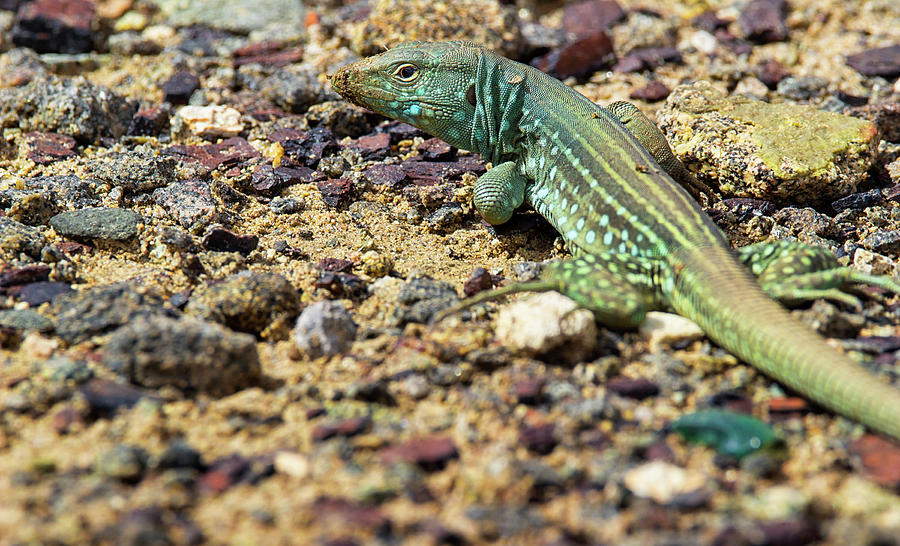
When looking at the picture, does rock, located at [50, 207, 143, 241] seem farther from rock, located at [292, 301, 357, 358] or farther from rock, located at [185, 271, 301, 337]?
rock, located at [292, 301, 357, 358]

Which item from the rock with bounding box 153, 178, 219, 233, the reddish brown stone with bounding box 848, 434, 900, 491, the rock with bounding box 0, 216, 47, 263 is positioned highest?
the reddish brown stone with bounding box 848, 434, 900, 491

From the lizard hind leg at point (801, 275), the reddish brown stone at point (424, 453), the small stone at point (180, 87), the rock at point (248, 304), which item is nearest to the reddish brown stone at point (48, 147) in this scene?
the small stone at point (180, 87)

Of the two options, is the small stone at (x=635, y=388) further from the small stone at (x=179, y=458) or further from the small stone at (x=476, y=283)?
the small stone at (x=179, y=458)

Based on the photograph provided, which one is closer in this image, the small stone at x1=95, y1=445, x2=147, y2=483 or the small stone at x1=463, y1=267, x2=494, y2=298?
the small stone at x1=95, y1=445, x2=147, y2=483

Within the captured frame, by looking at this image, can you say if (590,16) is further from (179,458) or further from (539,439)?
(179,458)

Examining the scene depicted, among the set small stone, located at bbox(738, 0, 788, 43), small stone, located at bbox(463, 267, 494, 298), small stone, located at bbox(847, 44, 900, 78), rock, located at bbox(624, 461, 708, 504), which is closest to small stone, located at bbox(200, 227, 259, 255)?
small stone, located at bbox(463, 267, 494, 298)

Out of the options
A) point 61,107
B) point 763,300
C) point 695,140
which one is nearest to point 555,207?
point 695,140

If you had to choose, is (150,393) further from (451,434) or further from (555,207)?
(555,207)
